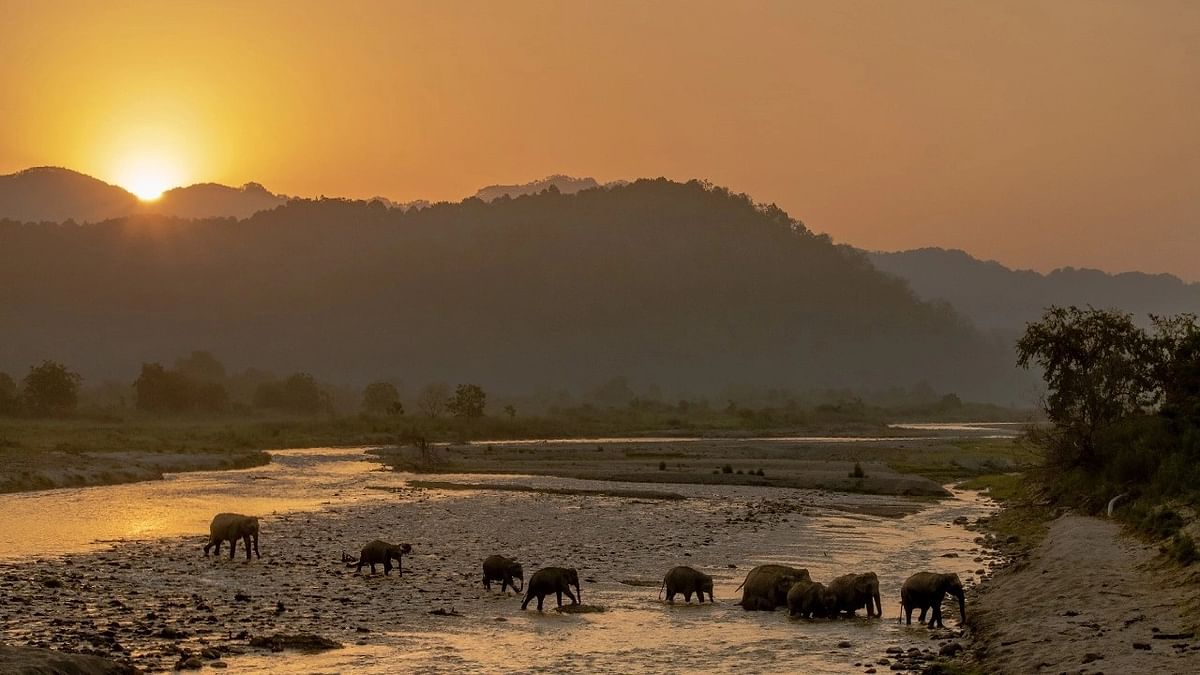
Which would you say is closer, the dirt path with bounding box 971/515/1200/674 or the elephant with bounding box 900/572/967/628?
the dirt path with bounding box 971/515/1200/674

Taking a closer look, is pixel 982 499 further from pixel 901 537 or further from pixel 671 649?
pixel 671 649

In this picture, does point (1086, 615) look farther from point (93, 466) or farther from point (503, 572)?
point (93, 466)

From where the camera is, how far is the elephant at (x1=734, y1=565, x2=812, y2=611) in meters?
26.6

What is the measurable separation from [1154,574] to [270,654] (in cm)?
1978

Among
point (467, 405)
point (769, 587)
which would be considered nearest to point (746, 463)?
point (769, 587)

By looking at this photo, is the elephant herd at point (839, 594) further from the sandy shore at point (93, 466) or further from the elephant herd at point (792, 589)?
the sandy shore at point (93, 466)

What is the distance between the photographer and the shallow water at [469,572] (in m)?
21.5

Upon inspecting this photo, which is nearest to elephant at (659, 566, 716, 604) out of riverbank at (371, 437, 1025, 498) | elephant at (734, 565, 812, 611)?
elephant at (734, 565, 812, 611)

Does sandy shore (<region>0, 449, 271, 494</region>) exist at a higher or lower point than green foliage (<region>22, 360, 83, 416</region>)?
lower

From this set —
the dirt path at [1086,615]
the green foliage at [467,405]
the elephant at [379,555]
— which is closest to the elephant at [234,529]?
the elephant at [379,555]

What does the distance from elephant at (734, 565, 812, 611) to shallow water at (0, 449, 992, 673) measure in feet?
1.68

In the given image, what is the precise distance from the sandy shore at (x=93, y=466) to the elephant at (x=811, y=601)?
158 feet

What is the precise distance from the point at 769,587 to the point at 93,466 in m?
57.3

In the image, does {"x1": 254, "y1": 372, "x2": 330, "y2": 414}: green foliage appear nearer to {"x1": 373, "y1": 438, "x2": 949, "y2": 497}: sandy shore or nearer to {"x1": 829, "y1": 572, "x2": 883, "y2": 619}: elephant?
{"x1": 373, "y1": 438, "x2": 949, "y2": 497}: sandy shore
